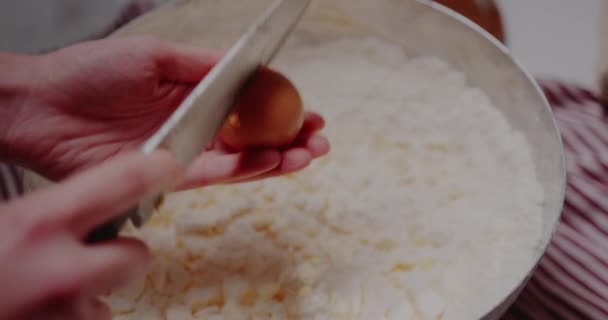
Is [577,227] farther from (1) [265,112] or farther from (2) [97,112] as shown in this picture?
(2) [97,112]

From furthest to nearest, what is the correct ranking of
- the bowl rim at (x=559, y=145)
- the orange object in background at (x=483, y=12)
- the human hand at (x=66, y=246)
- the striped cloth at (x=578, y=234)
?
the orange object in background at (x=483, y=12) < the striped cloth at (x=578, y=234) < the bowl rim at (x=559, y=145) < the human hand at (x=66, y=246)

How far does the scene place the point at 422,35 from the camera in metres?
1.14

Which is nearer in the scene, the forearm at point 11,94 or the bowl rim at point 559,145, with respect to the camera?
the bowl rim at point 559,145

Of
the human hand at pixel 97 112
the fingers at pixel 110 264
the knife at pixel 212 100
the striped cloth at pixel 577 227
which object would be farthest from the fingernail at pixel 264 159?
the striped cloth at pixel 577 227

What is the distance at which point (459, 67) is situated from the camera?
45.1 inches

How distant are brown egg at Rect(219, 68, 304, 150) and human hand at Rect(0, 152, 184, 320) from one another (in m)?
0.35

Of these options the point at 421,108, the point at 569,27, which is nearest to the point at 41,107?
the point at 421,108

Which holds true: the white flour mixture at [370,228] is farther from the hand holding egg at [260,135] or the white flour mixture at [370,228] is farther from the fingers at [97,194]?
the fingers at [97,194]

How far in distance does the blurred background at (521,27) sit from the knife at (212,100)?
0.68 m

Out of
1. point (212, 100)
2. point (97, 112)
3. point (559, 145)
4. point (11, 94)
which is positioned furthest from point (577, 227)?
point (11, 94)

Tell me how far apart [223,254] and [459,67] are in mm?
606

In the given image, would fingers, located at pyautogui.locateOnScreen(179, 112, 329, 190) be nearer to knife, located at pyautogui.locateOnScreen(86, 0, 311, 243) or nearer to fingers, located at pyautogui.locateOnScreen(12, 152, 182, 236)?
knife, located at pyautogui.locateOnScreen(86, 0, 311, 243)

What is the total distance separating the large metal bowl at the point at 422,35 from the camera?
933 millimetres

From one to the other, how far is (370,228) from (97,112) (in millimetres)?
477
